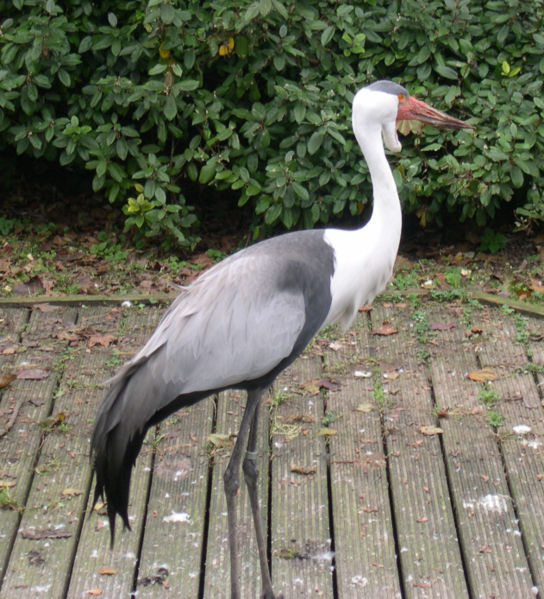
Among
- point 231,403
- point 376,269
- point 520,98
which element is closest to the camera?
point 376,269

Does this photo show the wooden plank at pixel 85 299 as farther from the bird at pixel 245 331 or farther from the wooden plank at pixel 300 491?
the bird at pixel 245 331

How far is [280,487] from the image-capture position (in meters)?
3.95

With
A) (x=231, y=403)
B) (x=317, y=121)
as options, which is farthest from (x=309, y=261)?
(x=317, y=121)

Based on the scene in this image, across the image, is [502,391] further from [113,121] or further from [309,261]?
[113,121]

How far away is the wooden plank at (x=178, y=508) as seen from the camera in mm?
3453

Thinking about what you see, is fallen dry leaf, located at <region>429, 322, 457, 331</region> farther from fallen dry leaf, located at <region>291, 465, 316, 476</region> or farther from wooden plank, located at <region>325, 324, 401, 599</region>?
fallen dry leaf, located at <region>291, 465, 316, 476</region>

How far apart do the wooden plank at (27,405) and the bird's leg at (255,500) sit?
86cm

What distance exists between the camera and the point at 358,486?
3.94 m

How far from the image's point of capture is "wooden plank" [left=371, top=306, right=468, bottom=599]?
346cm

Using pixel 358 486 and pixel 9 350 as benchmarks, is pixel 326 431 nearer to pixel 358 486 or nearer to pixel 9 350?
pixel 358 486

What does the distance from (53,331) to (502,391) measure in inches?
90.9

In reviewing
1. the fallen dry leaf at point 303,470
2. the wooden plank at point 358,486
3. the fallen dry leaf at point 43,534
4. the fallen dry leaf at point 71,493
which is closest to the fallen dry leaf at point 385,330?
the wooden plank at point 358,486

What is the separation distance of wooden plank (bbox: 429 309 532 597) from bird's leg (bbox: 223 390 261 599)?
796mm

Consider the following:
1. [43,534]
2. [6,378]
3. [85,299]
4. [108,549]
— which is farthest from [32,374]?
[108,549]
